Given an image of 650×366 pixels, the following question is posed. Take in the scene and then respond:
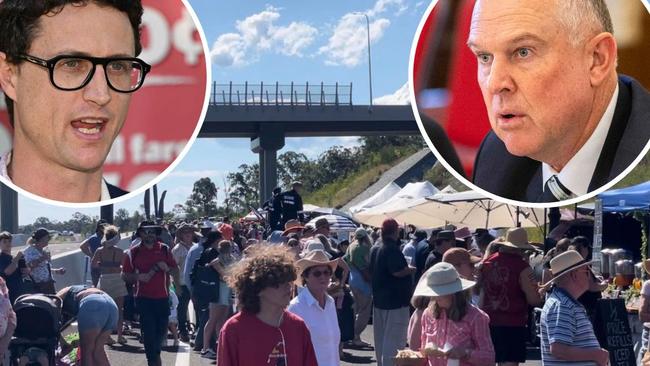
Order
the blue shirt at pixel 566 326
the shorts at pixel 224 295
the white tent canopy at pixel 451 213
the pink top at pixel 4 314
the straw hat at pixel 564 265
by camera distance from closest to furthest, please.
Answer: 1. the blue shirt at pixel 566 326
2. the straw hat at pixel 564 265
3. the pink top at pixel 4 314
4. the shorts at pixel 224 295
5. the white tent canopy at pixel 451 213

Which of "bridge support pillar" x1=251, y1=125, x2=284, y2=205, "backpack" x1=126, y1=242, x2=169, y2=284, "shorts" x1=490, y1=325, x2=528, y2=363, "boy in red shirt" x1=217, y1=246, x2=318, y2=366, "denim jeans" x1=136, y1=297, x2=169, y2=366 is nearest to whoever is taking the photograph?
"boy in red shirt" x1=217, y1=246, x2=318, y2=366

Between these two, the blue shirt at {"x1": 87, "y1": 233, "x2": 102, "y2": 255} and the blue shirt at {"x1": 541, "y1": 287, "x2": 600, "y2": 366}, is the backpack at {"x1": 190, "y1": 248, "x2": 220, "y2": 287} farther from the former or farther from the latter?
the blue shirt at {"x1": 541, "y1": 287, "x2": 600, "y2": 366}

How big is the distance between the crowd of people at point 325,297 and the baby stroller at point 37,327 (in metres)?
0.23

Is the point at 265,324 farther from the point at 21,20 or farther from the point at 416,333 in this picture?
the point at 21,20

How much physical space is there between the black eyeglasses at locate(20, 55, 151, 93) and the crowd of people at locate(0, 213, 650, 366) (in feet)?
7.44

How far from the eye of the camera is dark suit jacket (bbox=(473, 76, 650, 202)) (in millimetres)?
3783

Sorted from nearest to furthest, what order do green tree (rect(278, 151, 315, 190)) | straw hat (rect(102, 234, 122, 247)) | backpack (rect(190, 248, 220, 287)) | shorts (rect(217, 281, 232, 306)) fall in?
shorts (rect(217, 281, 232, 306))
backpack (rect(190, 248, 220, 287))
straw hat (rect(102, 234, 122, 247))
green tree (rect(278, 151, 315, 190))

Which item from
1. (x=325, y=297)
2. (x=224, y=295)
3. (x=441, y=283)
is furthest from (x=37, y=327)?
(x=224, y=295)

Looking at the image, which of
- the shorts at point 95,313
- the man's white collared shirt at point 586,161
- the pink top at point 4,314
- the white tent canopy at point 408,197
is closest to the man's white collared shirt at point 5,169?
the man's white collared shirt at point 586,161

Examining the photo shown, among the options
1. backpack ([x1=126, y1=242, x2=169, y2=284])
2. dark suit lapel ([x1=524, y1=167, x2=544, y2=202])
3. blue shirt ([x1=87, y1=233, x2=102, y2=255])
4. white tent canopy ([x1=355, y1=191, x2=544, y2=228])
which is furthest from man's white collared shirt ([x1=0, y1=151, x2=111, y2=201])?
white tent canopy ([x1=355, y1=191, x2=544, y2=228])

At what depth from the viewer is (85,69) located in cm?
332

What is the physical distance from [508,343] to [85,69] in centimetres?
736

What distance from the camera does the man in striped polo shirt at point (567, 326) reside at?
6.55 metres

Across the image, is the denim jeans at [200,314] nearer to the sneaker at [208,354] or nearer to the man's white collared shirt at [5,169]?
the sneaker at [208,354]
